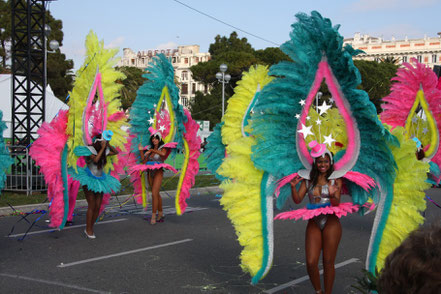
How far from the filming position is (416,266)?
1.37 meters

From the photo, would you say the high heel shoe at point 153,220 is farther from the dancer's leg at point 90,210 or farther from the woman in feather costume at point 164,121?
the dancer's leg at point 90,210

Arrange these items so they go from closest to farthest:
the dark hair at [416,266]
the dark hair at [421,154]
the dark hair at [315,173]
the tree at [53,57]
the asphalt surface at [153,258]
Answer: the dark hair at [416,266] < the dark hair at [315,173] < the asphalt surface at [153,258] < the dark hair at [421,154] < the tree at [53,57]

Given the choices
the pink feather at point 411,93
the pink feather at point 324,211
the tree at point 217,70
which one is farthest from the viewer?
the tree at point 217,70

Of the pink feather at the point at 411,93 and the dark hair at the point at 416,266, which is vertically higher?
the pink feather at the point at 411,93

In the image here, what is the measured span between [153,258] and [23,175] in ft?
25.5

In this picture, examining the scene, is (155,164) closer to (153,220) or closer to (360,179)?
(153,220)

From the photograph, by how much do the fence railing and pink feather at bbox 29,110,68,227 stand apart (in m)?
4.91

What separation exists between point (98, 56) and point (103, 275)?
12.5 ft

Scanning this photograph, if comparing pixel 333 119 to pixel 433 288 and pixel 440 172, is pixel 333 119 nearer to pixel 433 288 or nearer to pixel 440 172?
pixel 433 288

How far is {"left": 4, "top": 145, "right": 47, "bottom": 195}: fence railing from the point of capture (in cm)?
1296

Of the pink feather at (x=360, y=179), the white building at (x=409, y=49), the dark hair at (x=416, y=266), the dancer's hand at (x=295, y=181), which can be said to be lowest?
the dancer's hand at (x=295, y=181)

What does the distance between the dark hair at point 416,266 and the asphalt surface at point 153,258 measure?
7.96 feet

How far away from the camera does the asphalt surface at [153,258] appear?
541 cm

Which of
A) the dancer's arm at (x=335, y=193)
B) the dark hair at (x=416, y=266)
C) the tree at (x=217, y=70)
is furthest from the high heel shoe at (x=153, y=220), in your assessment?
the tree at (x=217, y=70)
